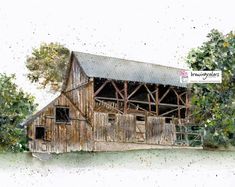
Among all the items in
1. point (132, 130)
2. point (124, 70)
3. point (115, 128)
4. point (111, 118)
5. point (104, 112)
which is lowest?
point (132, 130)

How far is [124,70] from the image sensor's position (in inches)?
1185

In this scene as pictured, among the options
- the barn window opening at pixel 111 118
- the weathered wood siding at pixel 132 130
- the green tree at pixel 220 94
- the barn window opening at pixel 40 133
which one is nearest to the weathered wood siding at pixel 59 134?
the barn window opening at pixel 40 133

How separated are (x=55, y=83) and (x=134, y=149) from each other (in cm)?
771

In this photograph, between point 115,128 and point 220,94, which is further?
point 115,128

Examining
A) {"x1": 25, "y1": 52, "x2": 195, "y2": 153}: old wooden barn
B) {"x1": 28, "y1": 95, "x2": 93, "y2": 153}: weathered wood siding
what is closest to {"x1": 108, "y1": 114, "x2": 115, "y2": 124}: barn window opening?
{"x1": 25, "y1": 52, "x2": 195, "y2": 153}: old wooden barn

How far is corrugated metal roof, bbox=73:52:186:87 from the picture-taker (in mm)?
29139

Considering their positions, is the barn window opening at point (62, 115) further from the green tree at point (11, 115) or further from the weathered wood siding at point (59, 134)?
the green tree at point (11, 115)

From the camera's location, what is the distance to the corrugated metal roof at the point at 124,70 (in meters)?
29.1

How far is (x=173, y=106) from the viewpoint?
3412cm

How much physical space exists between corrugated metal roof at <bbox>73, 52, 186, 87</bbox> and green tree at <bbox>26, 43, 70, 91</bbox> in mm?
2074

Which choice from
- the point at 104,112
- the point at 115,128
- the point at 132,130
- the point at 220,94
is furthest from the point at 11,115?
the point at 220,94

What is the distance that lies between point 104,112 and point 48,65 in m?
6.13

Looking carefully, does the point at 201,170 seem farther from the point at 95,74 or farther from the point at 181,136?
the point at 181,136

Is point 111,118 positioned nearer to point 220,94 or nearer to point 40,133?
point 40,133
